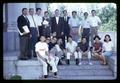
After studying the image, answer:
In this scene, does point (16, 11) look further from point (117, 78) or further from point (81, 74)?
point (117, 78)

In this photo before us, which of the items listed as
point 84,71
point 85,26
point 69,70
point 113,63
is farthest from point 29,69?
point 113,63

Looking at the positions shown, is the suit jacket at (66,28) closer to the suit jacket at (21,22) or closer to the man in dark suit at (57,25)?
the man in dark suit at (57,25)

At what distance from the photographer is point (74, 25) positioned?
2762 millimetres

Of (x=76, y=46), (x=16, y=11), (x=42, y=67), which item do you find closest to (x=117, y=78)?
(x=76, y=46)

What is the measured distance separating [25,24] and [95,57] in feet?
2.01

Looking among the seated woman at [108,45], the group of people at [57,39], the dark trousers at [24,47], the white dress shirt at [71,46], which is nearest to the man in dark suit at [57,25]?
the group of people at [57,39]

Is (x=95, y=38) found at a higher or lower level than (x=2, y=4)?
lower

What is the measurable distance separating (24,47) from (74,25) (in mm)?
431

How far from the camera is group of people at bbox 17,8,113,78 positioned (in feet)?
9.02

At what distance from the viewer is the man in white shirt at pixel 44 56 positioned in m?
2.74

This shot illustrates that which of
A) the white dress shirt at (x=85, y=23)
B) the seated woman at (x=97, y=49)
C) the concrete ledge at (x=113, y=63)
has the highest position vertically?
the white dress shirt at (x=85, y=23)

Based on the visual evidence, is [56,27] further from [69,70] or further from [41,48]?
[69,70]

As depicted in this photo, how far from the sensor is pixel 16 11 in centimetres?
274

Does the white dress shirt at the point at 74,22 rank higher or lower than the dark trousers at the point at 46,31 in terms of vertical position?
higher
